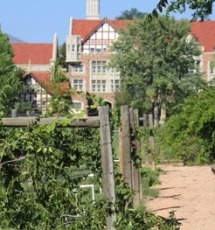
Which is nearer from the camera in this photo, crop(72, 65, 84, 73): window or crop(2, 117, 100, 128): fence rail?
crop(2, 117, 100, 128): fence rail

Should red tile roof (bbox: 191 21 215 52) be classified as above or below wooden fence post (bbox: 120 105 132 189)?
above

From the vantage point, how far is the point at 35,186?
22.7 ft

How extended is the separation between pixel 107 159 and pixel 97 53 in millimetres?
85325

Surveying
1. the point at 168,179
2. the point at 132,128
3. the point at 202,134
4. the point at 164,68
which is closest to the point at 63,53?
the point at 164,68

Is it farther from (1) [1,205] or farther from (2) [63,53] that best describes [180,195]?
(2) [63,53]

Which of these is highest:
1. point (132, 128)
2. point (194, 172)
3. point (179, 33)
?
point (179, 33)

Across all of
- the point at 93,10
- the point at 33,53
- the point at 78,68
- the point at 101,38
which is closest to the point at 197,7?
the point at 101,38

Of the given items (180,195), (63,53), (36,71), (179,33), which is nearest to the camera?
(180,195)

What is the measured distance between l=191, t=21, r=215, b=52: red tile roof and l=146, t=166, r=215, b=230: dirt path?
6956 centimetres

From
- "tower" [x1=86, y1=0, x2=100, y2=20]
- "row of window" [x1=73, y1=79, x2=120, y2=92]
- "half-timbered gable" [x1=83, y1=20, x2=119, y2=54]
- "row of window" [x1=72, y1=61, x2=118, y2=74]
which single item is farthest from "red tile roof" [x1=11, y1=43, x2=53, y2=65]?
"tower" [x1=86, y1=0, x2=100, y2=20]

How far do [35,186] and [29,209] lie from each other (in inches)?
7.7

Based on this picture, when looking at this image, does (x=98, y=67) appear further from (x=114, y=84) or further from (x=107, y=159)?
(x=107, y=159)

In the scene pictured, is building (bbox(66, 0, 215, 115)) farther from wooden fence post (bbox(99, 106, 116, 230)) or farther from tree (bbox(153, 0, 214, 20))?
wooden fence post (bbox(99, 106, 116, 230))

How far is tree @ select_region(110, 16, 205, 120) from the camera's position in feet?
240
